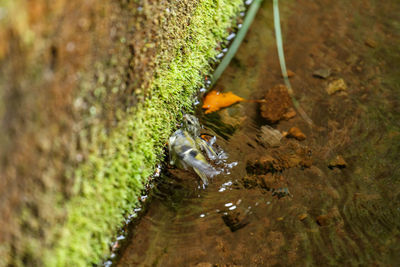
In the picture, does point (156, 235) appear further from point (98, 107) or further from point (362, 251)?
point (362, 251)

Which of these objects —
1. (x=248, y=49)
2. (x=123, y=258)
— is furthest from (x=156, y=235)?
(x=248, y=49)

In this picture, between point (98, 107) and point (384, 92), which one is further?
point (384, 92)

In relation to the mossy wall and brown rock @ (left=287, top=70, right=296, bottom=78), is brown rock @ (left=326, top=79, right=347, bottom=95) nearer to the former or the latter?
brown rock @ (left=287, top=70, right=296, bottom=78)

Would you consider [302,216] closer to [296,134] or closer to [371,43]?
[296,134]

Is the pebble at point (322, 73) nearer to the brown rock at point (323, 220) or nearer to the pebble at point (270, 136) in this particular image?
the pebble at point (270, 136)

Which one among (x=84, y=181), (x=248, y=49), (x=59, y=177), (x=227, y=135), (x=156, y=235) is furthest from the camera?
(x=248, y=49)

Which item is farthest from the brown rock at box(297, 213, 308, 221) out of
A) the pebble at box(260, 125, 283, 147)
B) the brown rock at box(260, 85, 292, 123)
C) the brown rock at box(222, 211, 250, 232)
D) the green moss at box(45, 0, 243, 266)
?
the green moss at box(45, 0, 243, 266)
